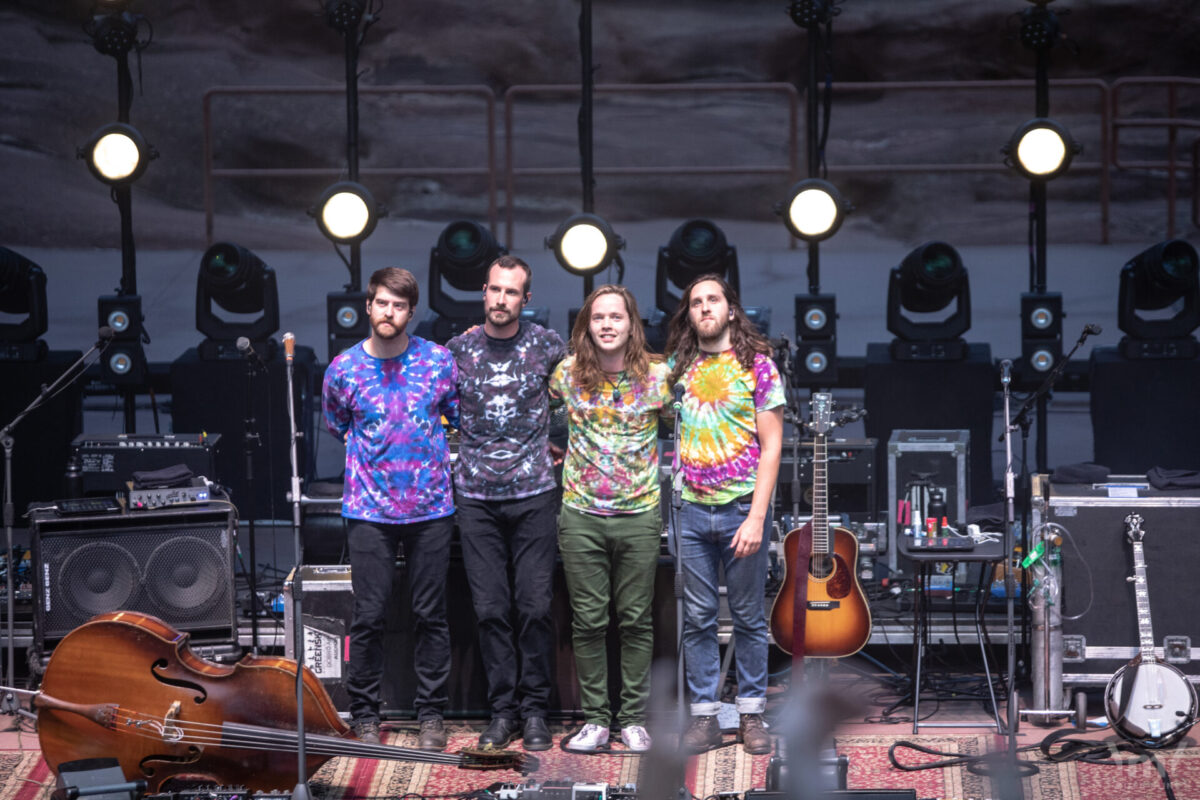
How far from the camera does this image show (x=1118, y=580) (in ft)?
17.1

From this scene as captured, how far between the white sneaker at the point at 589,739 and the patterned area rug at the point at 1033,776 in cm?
78

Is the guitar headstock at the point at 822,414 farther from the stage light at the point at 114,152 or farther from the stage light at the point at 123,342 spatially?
the stage light at the point at 123,342

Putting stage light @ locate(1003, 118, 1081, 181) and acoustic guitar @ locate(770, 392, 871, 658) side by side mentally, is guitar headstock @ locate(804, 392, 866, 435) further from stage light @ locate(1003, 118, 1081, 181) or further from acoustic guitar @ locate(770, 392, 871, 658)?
stage light @ locate(1003, 118, 1081, 181)

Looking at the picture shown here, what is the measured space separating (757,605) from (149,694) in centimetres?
191

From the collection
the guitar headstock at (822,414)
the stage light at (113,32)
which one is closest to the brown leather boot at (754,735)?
the guitar headstock at (822,414)

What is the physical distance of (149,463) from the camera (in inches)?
237

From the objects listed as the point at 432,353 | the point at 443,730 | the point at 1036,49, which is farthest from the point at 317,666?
the point at 1036,49

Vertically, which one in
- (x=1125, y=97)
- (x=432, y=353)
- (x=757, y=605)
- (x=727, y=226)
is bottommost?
(x=757, y=605)

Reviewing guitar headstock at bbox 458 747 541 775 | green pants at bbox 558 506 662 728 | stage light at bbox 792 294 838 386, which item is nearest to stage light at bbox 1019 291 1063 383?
stage light at bbox 792 294 838 386

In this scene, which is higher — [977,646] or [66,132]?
[66,132]

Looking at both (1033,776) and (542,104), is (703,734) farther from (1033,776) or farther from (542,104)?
(542,104)

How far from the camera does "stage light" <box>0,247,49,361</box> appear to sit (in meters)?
7.02

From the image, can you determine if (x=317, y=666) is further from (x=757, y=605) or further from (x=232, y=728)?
(x=757, y=605)

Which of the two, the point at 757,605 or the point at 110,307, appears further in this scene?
the point at 110,307
